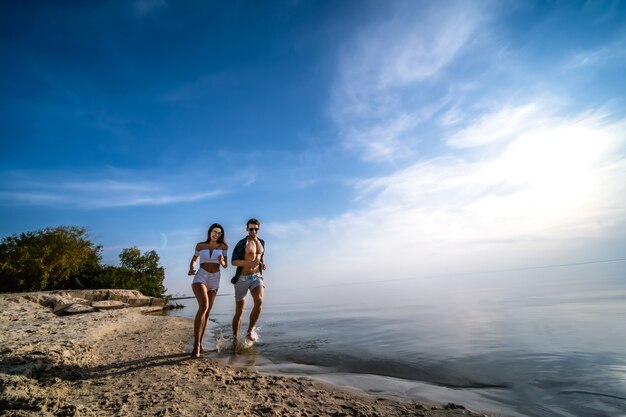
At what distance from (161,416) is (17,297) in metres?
15.0

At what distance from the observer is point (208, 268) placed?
214 inches

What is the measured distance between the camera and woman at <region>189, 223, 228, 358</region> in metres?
5.15

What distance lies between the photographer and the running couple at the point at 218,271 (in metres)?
5.12

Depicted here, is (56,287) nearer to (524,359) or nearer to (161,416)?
(161,416)

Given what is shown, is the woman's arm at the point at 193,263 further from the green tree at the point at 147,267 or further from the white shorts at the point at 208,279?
the green tree at the point at 147,267

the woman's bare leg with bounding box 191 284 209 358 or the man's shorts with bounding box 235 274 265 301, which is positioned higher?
the man's shorts with bounding box 235 274 265 301

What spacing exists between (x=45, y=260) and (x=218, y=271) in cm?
2163

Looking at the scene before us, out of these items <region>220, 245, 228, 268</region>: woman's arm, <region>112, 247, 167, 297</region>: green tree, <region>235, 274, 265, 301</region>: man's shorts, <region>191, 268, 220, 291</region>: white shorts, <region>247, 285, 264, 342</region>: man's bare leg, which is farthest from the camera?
<region>112, 247, 167, 297</region>: green tree

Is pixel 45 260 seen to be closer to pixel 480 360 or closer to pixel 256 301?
pixel 256 301

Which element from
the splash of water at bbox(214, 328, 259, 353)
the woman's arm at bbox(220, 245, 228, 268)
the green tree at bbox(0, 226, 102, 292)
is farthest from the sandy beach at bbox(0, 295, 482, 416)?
the green tree at bbox(0, 226, 102, 292)

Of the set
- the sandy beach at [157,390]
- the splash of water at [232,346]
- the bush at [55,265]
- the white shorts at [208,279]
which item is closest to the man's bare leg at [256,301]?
the splash of water at [232,346]

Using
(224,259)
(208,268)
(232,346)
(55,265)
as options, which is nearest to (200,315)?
(208,268)

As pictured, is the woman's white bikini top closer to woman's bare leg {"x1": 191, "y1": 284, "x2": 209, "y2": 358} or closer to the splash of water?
woman's bare leg {"x1": 191, "y1": 284, "x2": 209, "y2": 358}

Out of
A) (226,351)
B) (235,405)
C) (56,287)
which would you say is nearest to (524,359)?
(235,405)
